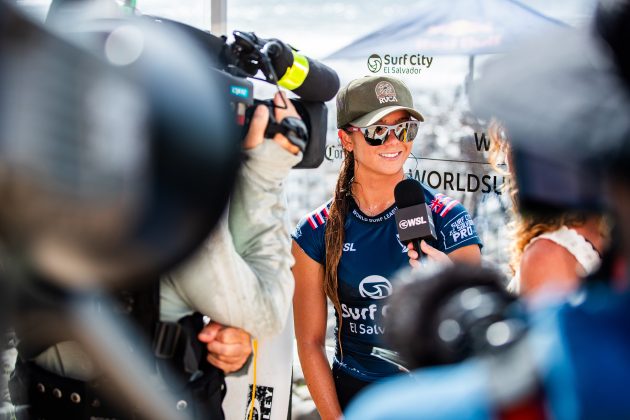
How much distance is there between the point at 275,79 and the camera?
Answer: 194cm

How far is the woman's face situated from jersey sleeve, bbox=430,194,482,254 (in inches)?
9.1

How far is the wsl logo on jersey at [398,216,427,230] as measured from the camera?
2.38 metres

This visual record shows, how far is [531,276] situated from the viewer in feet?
6.63

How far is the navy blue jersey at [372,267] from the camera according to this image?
8.57ft

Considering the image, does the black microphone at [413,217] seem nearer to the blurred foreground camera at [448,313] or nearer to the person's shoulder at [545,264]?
the person's shoulder at [545,264]

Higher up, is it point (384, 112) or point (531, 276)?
point (384, 112)

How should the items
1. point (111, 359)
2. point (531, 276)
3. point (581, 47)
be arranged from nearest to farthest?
point (581, 47)
point (111, 359)
point (531, 276)

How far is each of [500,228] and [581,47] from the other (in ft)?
8.74

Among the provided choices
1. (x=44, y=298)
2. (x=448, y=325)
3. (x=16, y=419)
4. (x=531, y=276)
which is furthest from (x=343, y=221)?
(x=44, y=298)

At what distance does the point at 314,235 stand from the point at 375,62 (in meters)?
1.29

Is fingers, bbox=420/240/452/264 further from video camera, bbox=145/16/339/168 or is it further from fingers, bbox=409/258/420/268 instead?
video camera, bbox=145/16/339/168

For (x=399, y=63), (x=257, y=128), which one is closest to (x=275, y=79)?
(x=257, y=128)

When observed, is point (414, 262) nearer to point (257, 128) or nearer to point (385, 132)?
point (385, 132)

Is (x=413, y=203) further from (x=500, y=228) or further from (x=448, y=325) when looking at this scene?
(x=448, y=325)
